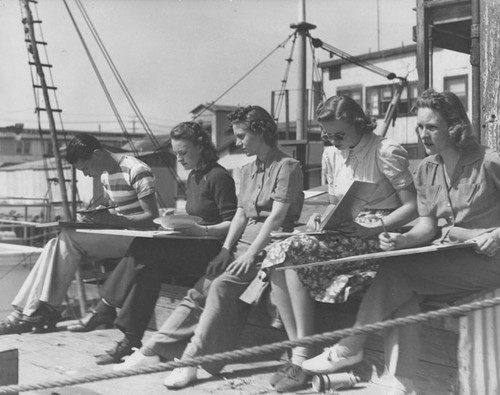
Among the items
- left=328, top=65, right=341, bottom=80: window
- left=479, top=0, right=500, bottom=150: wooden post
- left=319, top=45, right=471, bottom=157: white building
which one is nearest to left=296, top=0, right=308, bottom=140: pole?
left=319, top=45, right=471, bottom=157: white building

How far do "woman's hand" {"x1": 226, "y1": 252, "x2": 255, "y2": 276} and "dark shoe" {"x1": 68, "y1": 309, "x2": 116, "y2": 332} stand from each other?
1315mm

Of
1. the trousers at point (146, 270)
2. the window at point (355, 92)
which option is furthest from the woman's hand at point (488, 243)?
the window at point (355, 92)

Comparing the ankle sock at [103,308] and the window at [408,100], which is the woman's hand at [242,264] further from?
the window at [408,100]

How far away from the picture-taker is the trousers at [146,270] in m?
4.32

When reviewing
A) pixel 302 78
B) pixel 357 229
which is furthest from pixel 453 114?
pixel 302 78

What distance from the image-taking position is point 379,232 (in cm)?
356

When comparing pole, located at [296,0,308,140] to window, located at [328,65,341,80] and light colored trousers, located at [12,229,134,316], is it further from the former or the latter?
window, located at [328,65,341,80]

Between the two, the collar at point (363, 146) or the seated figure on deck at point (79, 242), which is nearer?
the collar at point (363, 146)

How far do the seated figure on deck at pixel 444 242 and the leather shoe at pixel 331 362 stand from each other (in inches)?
1.9

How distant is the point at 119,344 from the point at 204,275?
0.66 metres

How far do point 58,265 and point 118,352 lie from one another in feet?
3.49

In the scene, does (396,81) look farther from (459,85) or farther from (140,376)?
(140,376)

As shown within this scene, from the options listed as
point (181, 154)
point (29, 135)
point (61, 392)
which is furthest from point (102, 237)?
point (29, 135)

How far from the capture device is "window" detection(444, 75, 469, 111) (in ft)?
97.8
